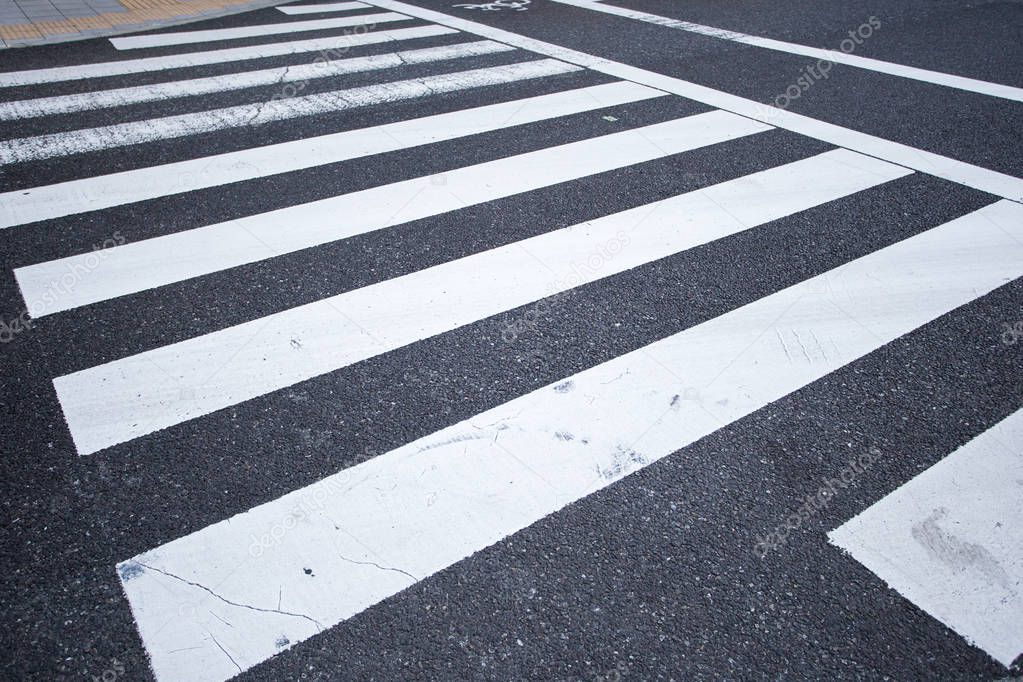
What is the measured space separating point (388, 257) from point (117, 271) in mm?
1342

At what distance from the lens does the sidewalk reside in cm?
766

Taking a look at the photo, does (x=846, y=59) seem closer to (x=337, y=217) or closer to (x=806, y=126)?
(x=806, y=126)

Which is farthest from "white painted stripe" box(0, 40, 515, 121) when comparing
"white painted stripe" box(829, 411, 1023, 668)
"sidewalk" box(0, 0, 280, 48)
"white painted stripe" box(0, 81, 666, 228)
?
"white painted stripe" box(829, 411, 1023, 668)

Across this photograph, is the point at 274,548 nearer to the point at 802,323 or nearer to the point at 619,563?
the point at 619,563

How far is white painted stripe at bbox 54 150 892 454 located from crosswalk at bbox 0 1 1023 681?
15 mm

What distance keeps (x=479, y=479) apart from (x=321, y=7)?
8.45 metres

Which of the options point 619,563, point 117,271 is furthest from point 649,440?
point 117,271

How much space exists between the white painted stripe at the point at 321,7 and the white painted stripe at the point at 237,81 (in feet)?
7.84

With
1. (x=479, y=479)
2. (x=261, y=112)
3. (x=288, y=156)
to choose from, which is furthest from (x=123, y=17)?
(x=479, y=479)

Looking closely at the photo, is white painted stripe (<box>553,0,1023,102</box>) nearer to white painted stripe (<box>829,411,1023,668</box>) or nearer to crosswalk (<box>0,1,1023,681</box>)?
crosswalk (<box>0,1,1023,681</box>)

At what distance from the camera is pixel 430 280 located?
3811mm

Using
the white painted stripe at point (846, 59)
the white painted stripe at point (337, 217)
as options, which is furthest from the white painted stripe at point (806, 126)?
the white painted stripe at point (846, 59)

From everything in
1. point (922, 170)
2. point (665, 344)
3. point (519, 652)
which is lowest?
point (519, 652)

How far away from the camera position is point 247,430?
284cm
